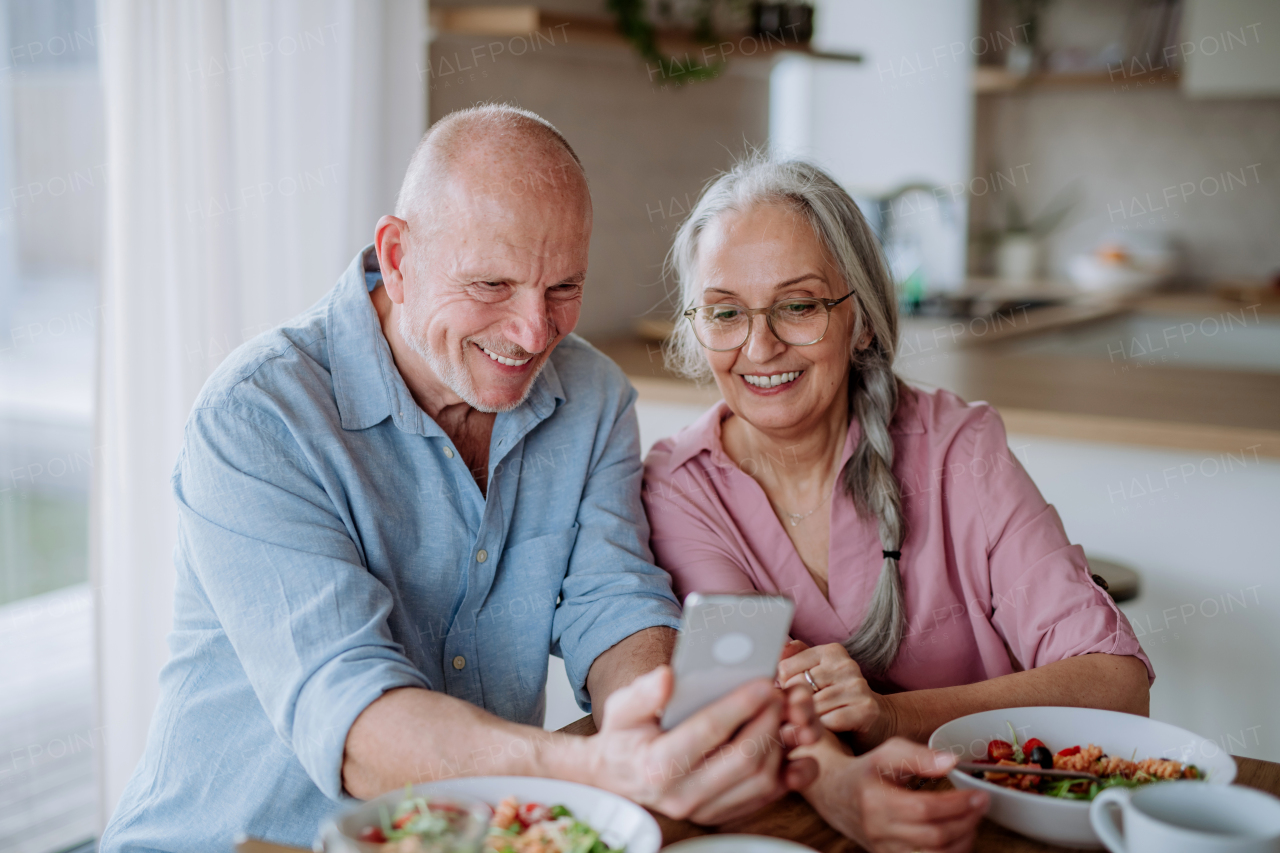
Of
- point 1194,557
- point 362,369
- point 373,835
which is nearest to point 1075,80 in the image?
point 1194,557

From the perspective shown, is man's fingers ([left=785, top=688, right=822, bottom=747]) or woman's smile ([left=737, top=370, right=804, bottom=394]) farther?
woman's smile ([left=737, top=370, right=804, bottom=394])

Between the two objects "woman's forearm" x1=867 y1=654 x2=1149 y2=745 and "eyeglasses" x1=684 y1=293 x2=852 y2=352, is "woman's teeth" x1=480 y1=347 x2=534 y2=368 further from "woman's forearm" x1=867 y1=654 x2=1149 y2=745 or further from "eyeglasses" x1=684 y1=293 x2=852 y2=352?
"woman's forearm" x1=867 y1=654 x2=1149 y2=745

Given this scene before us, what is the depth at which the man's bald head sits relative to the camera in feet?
4.54

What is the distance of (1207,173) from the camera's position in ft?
17.6

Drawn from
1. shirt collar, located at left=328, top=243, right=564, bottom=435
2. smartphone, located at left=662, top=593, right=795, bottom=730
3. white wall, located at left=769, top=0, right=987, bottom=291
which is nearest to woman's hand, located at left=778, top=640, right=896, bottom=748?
smartphone, located at left=662, top=593, right=795, bottom=730

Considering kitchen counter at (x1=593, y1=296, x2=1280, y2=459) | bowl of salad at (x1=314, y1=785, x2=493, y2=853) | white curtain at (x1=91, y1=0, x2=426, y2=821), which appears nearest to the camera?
bowl of salad at (x1=314, y1=785, x2=493, y2=853)

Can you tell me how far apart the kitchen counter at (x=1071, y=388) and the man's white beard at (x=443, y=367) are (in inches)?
30.2

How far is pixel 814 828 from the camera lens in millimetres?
1124

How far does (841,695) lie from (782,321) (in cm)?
56

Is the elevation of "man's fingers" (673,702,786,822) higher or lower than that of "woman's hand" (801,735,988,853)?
higher

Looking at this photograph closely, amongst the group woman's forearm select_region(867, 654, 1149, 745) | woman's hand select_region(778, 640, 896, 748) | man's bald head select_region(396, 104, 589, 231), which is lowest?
woman's forearm select_region(867, 654, 1149, 745)

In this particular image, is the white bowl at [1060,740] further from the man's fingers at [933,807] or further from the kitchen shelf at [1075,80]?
the kitchen shelf at [1075,80]

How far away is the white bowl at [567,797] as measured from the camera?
100cm

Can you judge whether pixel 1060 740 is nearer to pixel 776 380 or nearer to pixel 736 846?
pixel 736 846
